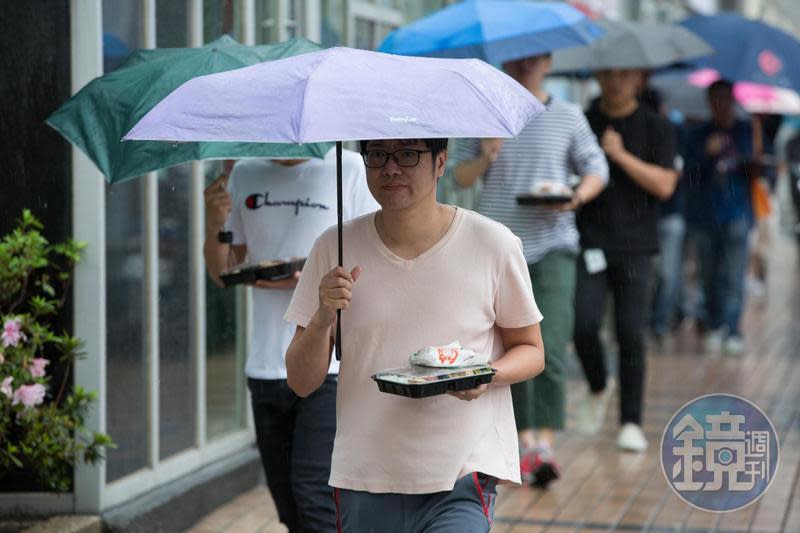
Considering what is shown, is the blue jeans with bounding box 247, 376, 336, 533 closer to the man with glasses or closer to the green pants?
the man with glasses

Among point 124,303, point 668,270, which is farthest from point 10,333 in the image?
point 668,270

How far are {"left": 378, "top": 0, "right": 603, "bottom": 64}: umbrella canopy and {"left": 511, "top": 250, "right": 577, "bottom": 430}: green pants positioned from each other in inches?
40.8

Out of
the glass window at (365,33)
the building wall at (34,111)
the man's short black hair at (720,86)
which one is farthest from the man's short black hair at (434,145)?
the man's short black hair at (720,86)

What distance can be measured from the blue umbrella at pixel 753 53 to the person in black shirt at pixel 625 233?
70.5 inches

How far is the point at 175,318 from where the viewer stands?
257 inches

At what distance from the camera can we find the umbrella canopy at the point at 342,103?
3.36 meters

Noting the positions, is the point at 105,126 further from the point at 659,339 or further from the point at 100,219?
the point at 659,339

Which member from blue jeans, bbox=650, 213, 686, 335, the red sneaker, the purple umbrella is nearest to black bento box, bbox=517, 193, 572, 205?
the red sneaker

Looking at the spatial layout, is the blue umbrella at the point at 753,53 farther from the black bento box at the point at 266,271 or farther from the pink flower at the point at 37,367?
the pink flower at the point at 37,367

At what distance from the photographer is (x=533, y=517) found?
671 cm

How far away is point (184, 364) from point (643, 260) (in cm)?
274

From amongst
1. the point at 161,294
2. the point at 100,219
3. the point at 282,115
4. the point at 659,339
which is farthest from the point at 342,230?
the point at 659,339

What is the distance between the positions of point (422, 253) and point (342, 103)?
475 mm

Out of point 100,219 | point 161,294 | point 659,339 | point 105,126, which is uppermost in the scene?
point 105,126
